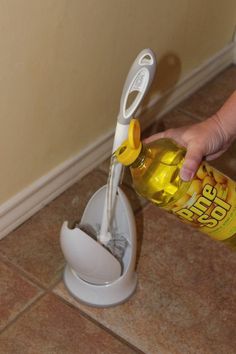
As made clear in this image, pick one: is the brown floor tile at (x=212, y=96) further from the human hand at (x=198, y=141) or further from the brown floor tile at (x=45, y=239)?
the human hand at (x=198, y=141)

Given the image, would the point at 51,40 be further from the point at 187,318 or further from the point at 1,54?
the point at 187,318

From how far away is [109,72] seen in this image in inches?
46.7

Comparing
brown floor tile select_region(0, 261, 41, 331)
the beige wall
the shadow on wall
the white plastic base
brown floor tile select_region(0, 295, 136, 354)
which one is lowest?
brown floor tile select_region(0, 261, 41, 331)

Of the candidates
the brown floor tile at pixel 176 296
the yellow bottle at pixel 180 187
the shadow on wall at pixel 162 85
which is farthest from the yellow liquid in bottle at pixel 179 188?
the shadow on wall at pixel 162 85

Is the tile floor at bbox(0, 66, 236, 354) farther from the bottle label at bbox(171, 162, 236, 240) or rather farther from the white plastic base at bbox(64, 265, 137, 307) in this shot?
the bottle label at bbox(171, 162, 236, 240)

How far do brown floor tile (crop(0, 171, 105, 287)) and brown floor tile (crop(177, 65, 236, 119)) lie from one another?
419 millimetres

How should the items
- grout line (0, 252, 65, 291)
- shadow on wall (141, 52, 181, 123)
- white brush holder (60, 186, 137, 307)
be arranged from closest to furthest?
white brush holder (60, 186, 137, 307) → grout line (0, 252, 65, 291) → shadow on wall (141, 52, 181, 123)

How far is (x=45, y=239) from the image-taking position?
3.66ft

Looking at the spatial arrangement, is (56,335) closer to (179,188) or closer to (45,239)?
(45,239)

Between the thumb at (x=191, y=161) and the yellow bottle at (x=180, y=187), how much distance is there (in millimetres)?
22

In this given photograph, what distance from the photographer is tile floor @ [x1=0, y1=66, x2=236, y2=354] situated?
0.96 meters

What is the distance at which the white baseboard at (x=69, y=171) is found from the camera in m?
1.11

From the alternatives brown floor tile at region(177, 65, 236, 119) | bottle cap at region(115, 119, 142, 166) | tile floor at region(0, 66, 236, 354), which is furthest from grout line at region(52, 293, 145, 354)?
brown floor tile at region(177, 65, 236, 119)

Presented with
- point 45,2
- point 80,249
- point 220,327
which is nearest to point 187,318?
point 220,327
